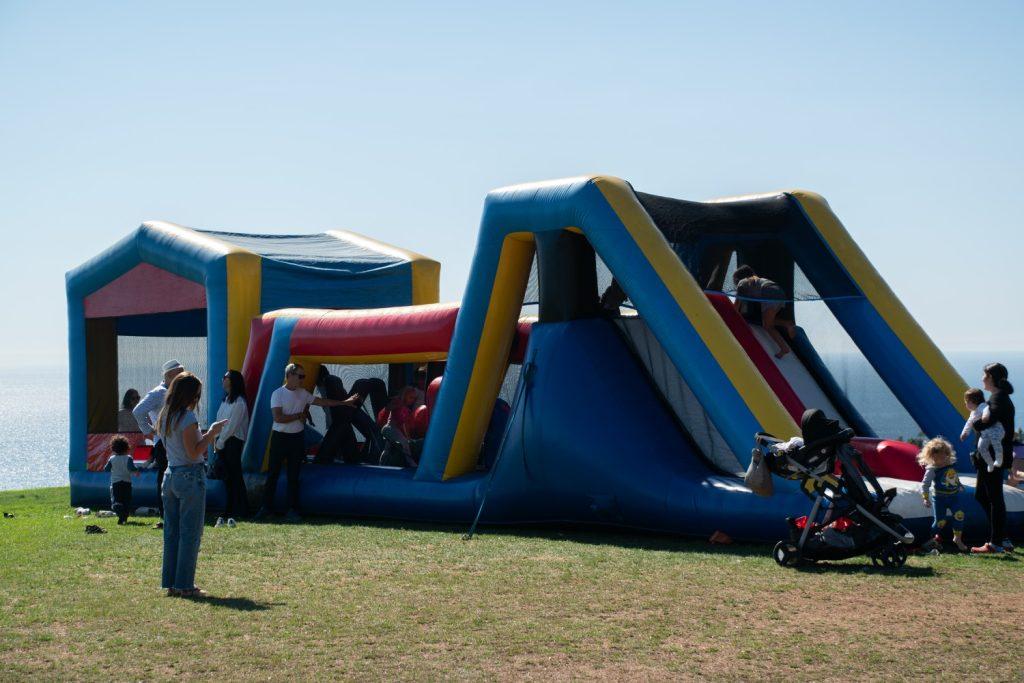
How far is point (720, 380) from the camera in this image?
8.36m

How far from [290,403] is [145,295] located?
173 inches

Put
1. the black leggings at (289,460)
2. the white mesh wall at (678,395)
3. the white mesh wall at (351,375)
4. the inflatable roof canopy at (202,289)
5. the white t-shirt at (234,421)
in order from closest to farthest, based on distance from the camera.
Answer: the white mesh wall at (678,395) → the black leggings at (289,460) → the white t-shirt at (234,421) → the inflatable roof canopy at (202,289) → the white mesh wall at (351,375)

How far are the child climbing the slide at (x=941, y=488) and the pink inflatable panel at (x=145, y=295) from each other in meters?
8.14

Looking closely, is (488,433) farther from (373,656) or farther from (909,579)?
(373,656)

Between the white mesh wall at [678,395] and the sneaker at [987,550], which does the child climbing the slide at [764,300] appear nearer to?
→ the white mesh wall at [678,395]

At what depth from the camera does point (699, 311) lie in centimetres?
858

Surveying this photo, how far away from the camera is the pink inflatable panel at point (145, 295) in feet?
44.5

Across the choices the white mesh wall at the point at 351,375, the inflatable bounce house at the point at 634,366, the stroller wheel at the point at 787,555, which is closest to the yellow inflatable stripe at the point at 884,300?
the inflatable bounce house at the point at 634,366

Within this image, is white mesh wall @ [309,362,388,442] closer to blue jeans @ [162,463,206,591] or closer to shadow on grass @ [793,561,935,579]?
blue jeans @ [162,463,206,591]

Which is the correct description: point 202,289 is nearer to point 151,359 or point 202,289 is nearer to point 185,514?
point 151,359

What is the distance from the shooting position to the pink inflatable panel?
13.6 metres

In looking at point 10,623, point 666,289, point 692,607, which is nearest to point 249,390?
point 666,289

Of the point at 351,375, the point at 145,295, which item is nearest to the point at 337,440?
the point at 351,375

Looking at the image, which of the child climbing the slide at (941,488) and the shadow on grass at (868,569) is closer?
the shadow on grass at (868,569)
